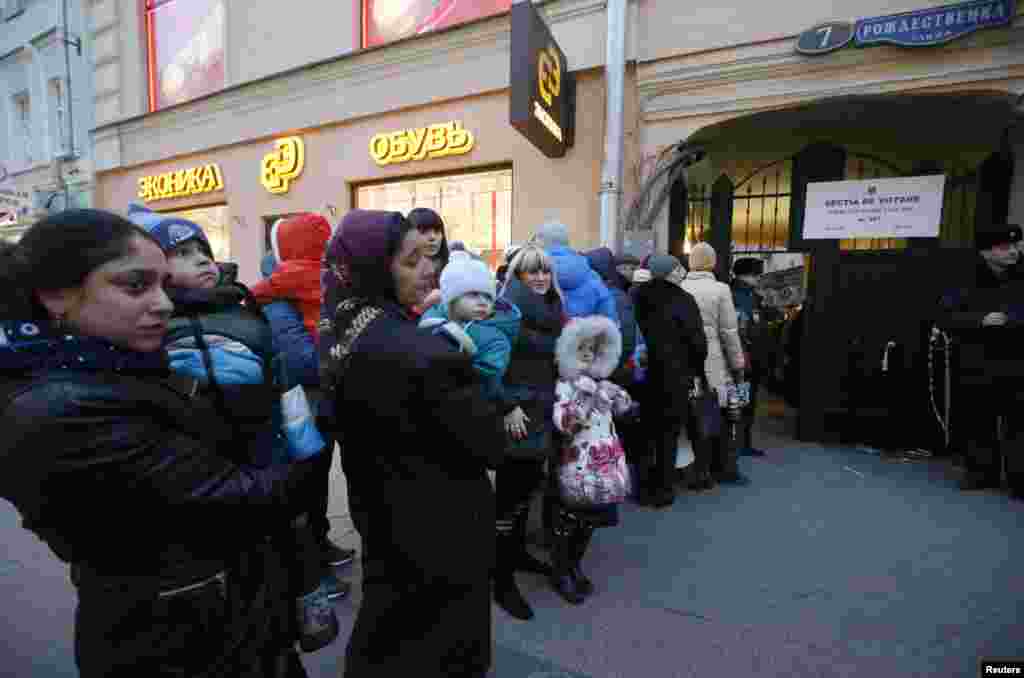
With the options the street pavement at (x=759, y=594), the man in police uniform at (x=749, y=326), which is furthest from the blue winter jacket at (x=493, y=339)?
the man in police uniform at (x=749, y=326)

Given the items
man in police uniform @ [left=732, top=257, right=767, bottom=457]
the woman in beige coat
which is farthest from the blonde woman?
man in police uniform @ [left=732, top=257, right=767, bottom=457]

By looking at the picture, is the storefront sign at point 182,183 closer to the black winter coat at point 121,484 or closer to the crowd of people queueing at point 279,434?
the crowd of people queueing at point 279,434

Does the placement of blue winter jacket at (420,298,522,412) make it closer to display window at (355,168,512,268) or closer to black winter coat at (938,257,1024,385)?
black winter coat at (938,257,1024,385)

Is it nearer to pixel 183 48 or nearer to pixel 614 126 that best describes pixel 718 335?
pixel 614 126

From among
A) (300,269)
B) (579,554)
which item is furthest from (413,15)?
(579,554)

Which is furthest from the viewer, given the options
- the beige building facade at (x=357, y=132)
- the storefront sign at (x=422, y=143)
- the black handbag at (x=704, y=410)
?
the storefront sign at (x=422, y=143)

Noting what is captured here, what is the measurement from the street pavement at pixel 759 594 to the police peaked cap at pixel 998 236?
6.46 feet

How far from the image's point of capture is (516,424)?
2.50m

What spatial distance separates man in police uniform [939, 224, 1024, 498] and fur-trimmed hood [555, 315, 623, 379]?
135 inches

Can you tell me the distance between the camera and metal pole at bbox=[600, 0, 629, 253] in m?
5.75

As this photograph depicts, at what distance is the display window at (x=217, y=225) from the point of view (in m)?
9.52

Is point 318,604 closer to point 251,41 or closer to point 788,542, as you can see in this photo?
point 788,542

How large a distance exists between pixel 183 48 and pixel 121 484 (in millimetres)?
11517

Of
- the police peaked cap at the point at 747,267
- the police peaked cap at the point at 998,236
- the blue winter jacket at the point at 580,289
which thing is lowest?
the blue winter jacket at the point at 580,289
